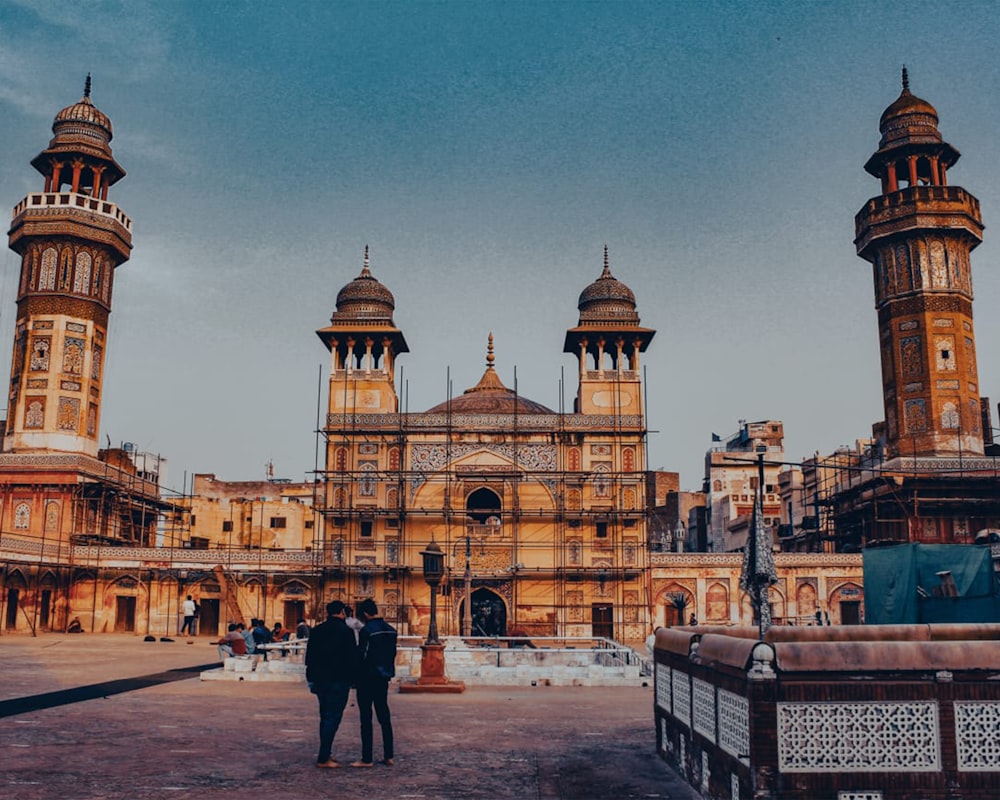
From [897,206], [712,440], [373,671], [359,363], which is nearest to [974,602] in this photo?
[373,671]

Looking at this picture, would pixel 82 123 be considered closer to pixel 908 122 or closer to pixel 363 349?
pixel 363 349

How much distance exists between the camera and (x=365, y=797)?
7.11m

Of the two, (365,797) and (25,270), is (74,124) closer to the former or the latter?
(25,270)

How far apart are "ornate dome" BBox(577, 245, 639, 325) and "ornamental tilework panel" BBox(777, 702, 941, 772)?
32903mm

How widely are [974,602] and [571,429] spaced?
18.3 metres

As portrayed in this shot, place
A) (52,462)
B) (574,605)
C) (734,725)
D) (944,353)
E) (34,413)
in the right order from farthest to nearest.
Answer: (34,413) < (52,462) < (944,353) < (574,605) < (734,725)

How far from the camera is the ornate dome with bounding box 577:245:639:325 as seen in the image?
3850 centimetres

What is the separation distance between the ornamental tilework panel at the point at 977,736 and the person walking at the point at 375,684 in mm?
4657

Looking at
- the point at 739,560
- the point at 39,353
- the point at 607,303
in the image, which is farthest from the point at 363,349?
the point at 739,560

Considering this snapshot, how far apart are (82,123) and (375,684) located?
39.6 meters

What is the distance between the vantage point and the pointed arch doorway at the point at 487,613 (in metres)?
35.2

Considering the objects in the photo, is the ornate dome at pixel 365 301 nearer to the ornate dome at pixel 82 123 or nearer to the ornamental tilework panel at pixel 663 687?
the ornate dome at pixel 82 123

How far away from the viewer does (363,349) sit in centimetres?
3872

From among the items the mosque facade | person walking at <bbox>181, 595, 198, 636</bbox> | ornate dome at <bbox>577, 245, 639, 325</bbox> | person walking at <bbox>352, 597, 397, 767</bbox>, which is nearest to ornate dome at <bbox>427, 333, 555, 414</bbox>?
the mosque facade
